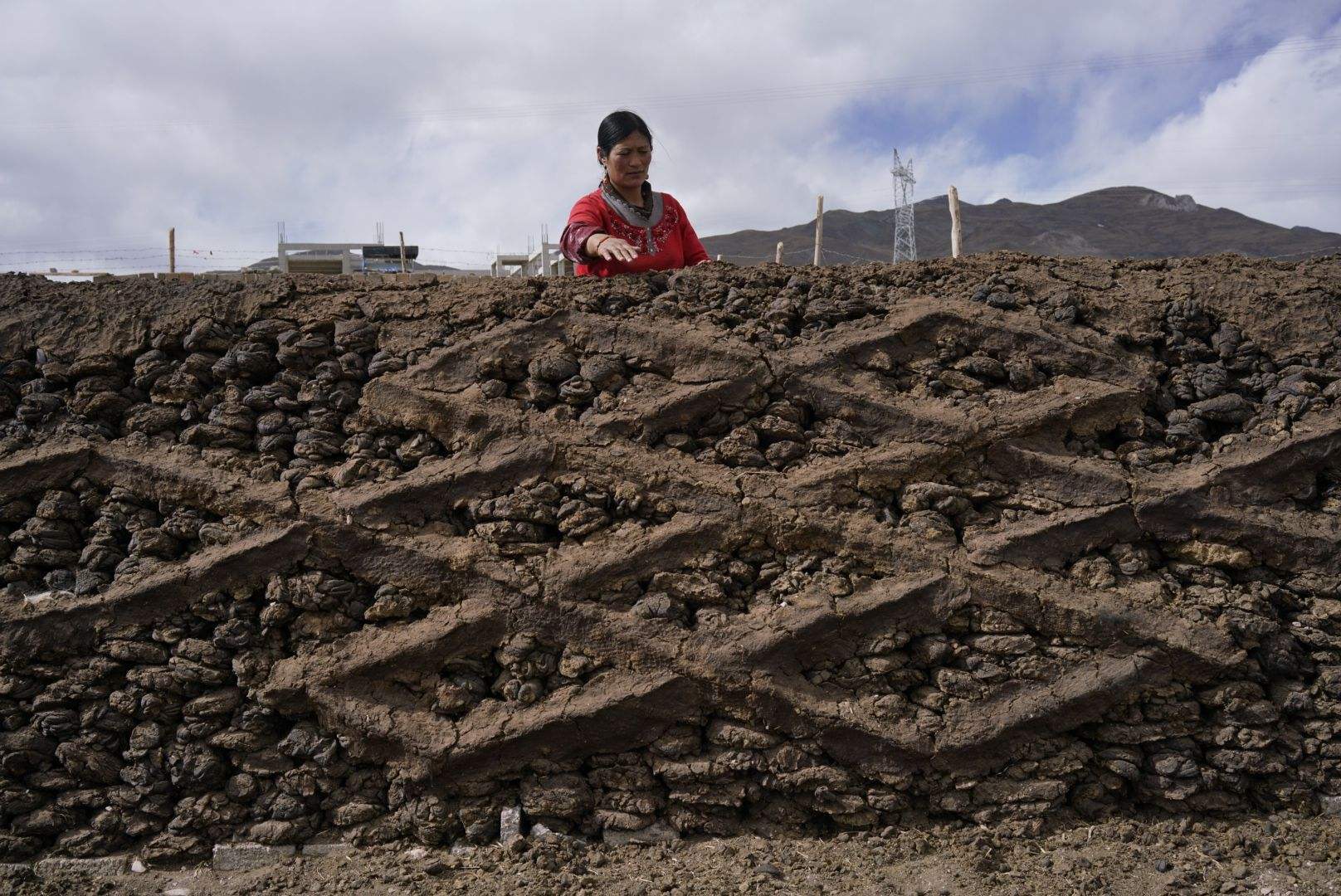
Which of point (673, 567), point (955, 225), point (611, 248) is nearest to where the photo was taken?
point (673, 567)

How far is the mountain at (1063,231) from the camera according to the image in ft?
97.2

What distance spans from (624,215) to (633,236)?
0.30 feet

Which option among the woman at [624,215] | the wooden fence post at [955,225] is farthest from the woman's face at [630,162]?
the wooden fence post at [955,225]

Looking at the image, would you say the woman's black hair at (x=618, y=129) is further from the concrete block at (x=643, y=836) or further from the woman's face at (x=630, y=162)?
the concrete block at (x=643, y=836)

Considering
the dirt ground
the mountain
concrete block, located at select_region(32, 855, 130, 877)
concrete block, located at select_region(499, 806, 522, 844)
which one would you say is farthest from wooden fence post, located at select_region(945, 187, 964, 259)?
the mountain

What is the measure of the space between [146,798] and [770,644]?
2.15m

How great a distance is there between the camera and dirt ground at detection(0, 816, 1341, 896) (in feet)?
8.57

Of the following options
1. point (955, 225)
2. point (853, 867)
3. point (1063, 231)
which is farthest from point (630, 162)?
point (1063, 231)

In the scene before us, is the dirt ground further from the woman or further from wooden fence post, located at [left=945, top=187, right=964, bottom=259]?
wooden fence post, located at [left=945, top=187, right=964, bottom=259]

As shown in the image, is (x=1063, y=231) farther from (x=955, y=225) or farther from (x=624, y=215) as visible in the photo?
(x=624, y=215)

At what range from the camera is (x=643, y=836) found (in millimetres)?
2809

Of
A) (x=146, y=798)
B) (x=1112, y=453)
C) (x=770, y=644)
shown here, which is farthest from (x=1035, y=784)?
(x=146, y=798)

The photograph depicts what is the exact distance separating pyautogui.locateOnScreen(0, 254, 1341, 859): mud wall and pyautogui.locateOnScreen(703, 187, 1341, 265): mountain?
24.9 meters

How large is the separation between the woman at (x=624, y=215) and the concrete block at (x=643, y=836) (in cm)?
200
